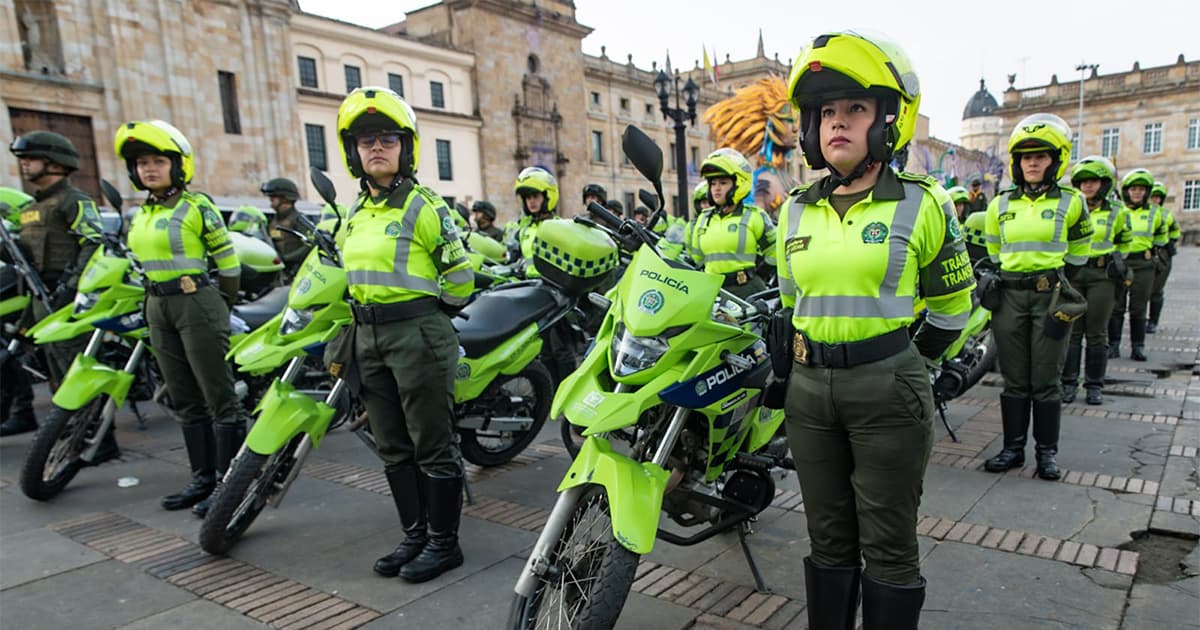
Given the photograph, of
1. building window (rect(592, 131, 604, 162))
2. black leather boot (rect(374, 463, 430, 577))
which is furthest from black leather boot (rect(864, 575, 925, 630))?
building window (rect(592, 131, 604, 162))

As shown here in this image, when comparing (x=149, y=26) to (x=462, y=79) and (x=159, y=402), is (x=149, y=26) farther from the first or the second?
(x=159, y=402)

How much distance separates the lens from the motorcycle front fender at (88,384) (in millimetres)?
4418

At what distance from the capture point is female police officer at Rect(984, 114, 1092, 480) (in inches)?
170

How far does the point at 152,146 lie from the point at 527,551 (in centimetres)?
312

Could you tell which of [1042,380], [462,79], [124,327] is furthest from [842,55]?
[462,79]

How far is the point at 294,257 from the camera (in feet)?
26.2

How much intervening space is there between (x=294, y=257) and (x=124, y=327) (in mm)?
3222

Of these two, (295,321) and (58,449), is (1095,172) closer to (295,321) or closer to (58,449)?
(295,321)

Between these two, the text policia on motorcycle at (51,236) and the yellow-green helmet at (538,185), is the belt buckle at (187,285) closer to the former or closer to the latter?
the text policia on motorcycle at (51,236)

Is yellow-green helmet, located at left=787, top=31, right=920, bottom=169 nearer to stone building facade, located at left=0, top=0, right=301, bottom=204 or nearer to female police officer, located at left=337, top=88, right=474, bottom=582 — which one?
→ female police officer, located at left=337, top=88, right=474, bottom=582

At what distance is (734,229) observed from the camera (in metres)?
6.04

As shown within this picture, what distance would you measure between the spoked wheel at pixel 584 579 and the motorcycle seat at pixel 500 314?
1971 mm

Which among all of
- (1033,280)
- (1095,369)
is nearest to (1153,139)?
(1095,369)

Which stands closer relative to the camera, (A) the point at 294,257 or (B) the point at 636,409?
(B) the point at 636,409
